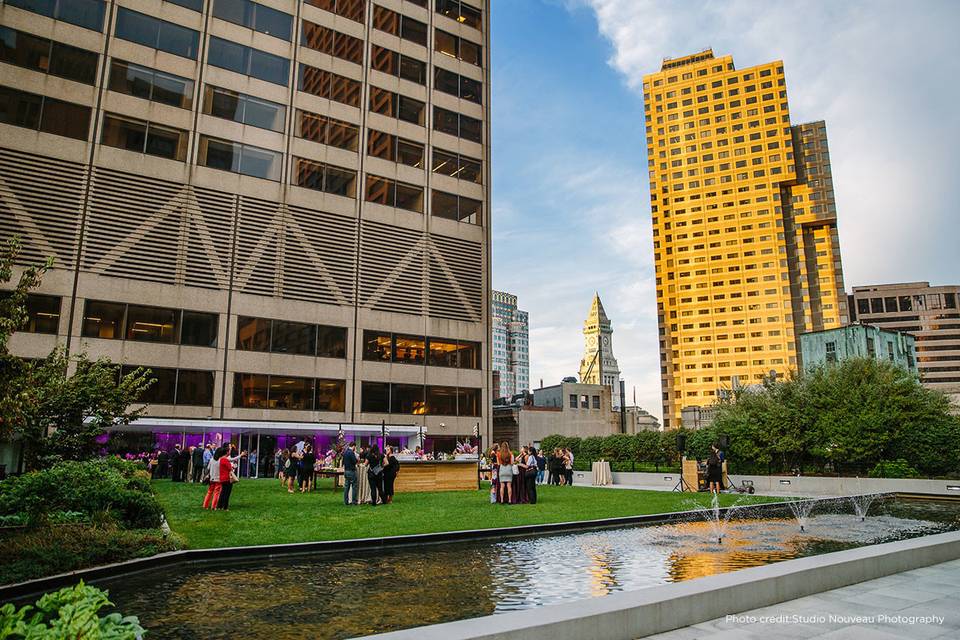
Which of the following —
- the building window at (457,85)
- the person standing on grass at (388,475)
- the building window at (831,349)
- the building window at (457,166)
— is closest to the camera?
the person standing on grass at (388,475)

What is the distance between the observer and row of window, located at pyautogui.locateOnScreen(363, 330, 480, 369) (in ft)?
149

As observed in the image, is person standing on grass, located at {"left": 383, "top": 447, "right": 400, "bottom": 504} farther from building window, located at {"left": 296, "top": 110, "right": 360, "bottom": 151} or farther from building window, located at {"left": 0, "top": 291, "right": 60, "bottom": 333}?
building window, located at {"left": 296, "top": 110, "right": 360, "bottom": 151}

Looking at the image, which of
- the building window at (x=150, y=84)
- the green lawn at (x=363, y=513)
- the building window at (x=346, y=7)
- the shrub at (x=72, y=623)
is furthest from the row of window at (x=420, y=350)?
the shrub at (x=72, y=623)

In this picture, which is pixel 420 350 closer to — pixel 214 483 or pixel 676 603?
pixel 214 483

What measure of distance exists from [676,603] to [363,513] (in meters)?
12.5

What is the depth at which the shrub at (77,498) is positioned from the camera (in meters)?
12.0

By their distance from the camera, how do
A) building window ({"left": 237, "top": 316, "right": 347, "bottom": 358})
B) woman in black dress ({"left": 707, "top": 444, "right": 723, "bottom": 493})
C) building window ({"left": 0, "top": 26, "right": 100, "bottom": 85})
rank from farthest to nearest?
1. building window ({"left": 237, "top": 316, "right": 347, "bottom": 358})
2. building window ({"left": 0, "top": 26, "right": 100, "bottom": 85})
3. woman in black dress ({"left": 707, "top": 444, "right": 723, "bottom": 493})

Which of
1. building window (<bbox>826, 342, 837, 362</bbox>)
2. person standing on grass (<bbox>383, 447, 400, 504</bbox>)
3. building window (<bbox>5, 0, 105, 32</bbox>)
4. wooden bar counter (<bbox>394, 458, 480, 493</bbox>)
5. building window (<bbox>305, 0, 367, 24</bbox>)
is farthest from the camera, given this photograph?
building window (<bbox>826, 342, 837, 362</bbox>)

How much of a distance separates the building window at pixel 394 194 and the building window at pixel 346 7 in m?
13.3

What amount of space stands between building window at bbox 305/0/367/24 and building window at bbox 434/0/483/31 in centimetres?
754

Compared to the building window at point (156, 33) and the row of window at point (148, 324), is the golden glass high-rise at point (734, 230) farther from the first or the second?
the building window at point (156, 33)

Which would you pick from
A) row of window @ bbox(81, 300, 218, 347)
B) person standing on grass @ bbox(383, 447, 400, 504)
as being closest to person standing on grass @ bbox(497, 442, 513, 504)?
person standing on grass @ bbox(383, 447, 400, 504)

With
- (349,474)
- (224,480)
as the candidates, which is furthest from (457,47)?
(224,480)

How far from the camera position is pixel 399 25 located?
169 ft
